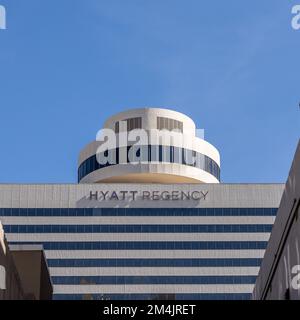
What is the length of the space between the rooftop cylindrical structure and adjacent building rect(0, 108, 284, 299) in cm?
20

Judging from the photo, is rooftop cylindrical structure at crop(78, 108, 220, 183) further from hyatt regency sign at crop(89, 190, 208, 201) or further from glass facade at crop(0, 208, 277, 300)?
glass facade at crop(0, 208, 277, 300)

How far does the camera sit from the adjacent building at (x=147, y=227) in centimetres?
13188

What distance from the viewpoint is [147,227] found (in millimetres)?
134875

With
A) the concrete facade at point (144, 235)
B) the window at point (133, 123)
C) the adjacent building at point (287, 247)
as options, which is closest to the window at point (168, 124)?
the window at point (133, 123)

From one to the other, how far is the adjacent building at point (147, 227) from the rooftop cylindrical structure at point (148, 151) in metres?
0.20

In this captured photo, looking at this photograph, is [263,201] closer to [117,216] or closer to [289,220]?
[117,216]

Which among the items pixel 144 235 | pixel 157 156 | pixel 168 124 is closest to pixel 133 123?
pixel 168 124

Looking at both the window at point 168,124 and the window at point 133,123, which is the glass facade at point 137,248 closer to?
the window at point 133,123

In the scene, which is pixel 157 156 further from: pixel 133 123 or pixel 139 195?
pixel 139 195

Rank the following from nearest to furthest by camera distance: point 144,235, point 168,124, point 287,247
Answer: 1. point 287,247
2. point 144,235
3. point 168,124

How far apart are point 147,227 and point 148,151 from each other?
47.3ft

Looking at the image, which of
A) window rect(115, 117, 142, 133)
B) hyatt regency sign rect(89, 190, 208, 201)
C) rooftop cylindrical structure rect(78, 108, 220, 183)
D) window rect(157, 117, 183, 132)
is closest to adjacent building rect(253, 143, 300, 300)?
hyatt regency sign rect(89, 190, 208, 201)

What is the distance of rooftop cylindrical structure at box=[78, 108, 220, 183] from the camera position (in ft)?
474
